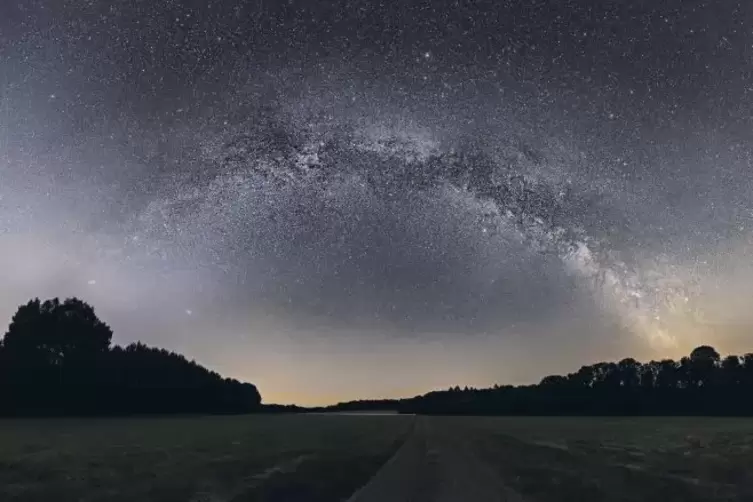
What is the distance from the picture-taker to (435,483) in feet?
78.2

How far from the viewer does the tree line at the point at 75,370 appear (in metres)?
109

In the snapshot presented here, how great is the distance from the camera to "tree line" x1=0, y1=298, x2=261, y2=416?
109188mm

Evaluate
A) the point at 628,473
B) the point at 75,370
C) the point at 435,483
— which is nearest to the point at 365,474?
the point at 435,483

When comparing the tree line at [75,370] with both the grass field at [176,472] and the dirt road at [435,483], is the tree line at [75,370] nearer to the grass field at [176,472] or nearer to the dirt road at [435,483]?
the grass field at [176,472]

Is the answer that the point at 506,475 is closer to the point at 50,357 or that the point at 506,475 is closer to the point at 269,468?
the point at 269,468

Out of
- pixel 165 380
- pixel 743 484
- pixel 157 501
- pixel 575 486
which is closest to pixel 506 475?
pixel 575 486

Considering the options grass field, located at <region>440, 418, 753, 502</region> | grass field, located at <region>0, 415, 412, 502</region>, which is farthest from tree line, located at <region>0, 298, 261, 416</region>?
grass field, located at <region>440, 418, 753, 502</region>

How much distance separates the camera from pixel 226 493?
23828mm

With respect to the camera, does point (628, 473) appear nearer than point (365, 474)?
No

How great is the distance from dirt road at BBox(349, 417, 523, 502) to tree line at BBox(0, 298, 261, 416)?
312 ft

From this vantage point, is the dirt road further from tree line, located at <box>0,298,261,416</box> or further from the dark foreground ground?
tree line, located at <box>0,298,261,416</box>

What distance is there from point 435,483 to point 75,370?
116712 millimetres

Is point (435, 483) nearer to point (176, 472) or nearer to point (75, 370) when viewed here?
point (176, 472)

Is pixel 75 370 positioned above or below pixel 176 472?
above
